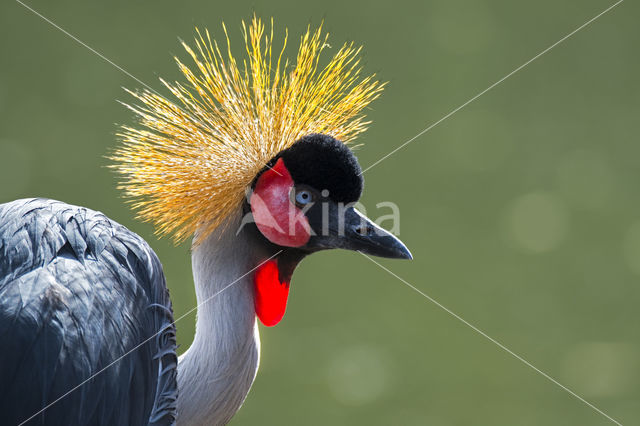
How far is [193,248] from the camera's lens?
145cm

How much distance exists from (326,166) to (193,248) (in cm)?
27

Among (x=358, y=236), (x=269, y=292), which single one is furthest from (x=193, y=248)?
(x=358, y=236)

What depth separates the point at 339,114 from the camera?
158 centimetres

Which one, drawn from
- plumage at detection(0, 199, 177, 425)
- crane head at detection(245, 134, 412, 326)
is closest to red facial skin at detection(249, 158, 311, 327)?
crane head at detection(245, 134, 412, 326)

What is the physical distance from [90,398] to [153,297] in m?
0.20

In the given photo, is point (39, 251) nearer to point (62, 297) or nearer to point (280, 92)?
point (62, 297)

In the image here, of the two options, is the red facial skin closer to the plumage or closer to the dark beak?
the dark beak

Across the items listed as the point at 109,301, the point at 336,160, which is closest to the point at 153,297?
the point at 109,301

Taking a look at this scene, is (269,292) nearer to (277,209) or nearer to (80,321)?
(277,209)

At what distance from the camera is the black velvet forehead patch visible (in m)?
1.41

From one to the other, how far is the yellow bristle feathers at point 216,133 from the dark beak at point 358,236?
6.4 inches

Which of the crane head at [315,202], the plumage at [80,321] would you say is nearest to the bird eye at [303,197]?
the crane head at [315,202]

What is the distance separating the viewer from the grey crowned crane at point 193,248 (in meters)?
1.16

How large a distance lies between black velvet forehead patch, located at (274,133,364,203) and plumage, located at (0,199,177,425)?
0.28 metres
